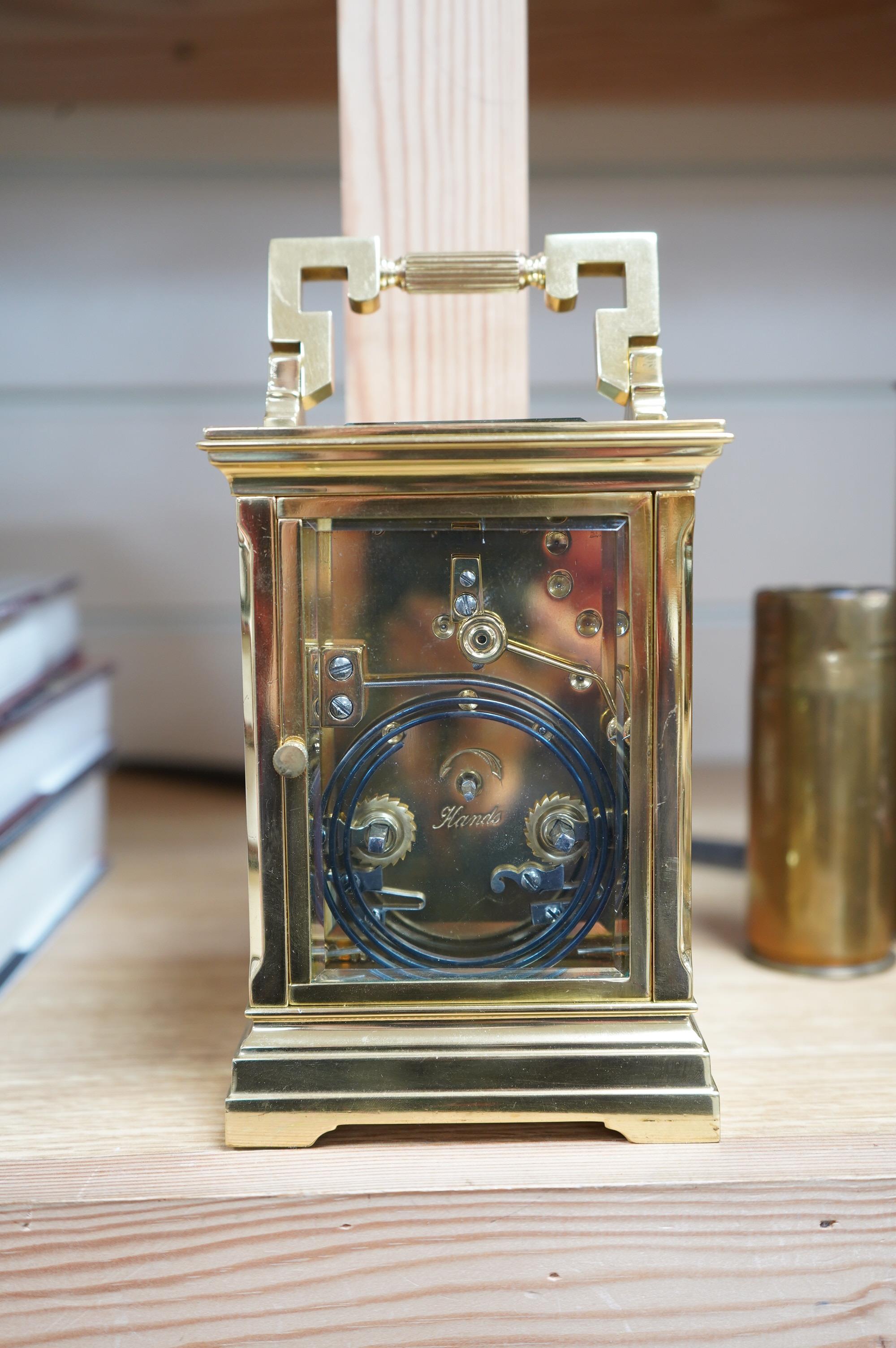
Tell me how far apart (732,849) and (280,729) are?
19.9 inches

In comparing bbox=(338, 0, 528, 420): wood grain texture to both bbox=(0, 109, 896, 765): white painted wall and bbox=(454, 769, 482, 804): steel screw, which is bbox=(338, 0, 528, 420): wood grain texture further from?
bbox=(0, 109, 896, 765): white painted wall

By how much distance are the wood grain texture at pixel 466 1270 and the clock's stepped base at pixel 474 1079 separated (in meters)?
0.05

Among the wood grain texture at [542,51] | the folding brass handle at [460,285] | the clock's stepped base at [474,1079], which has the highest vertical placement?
the wood grain texture at [542,51]

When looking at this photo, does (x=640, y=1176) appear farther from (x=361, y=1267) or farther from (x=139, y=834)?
(x=139, y=834)

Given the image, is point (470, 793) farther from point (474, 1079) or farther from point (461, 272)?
point (461, 272)

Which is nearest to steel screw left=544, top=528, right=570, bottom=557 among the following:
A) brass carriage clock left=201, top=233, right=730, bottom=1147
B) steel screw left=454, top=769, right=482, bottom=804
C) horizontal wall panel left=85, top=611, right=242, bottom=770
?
brass carriage clock left=201, top=233, right=730, bottom=1147

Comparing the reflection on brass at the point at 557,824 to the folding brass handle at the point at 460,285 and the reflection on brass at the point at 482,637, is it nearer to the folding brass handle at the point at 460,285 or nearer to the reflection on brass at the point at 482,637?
the reflection on brass at the point at 482,637

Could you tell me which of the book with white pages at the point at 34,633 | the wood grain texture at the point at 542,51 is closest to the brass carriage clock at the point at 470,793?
the book with white pages at the point at 34,633

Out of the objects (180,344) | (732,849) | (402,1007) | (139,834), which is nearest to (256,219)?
(180,344)

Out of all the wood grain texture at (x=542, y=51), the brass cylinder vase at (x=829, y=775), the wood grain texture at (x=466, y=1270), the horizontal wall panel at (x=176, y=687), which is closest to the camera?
the wood grain texture at (x=466, y=1270)

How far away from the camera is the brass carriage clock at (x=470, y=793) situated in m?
0.46

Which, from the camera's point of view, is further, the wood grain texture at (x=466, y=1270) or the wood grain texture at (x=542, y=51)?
the wood grain texture at (x=542, y=51)

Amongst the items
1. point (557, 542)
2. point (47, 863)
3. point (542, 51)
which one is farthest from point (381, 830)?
point (542, 51)

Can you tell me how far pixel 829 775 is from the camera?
24.8 inches
